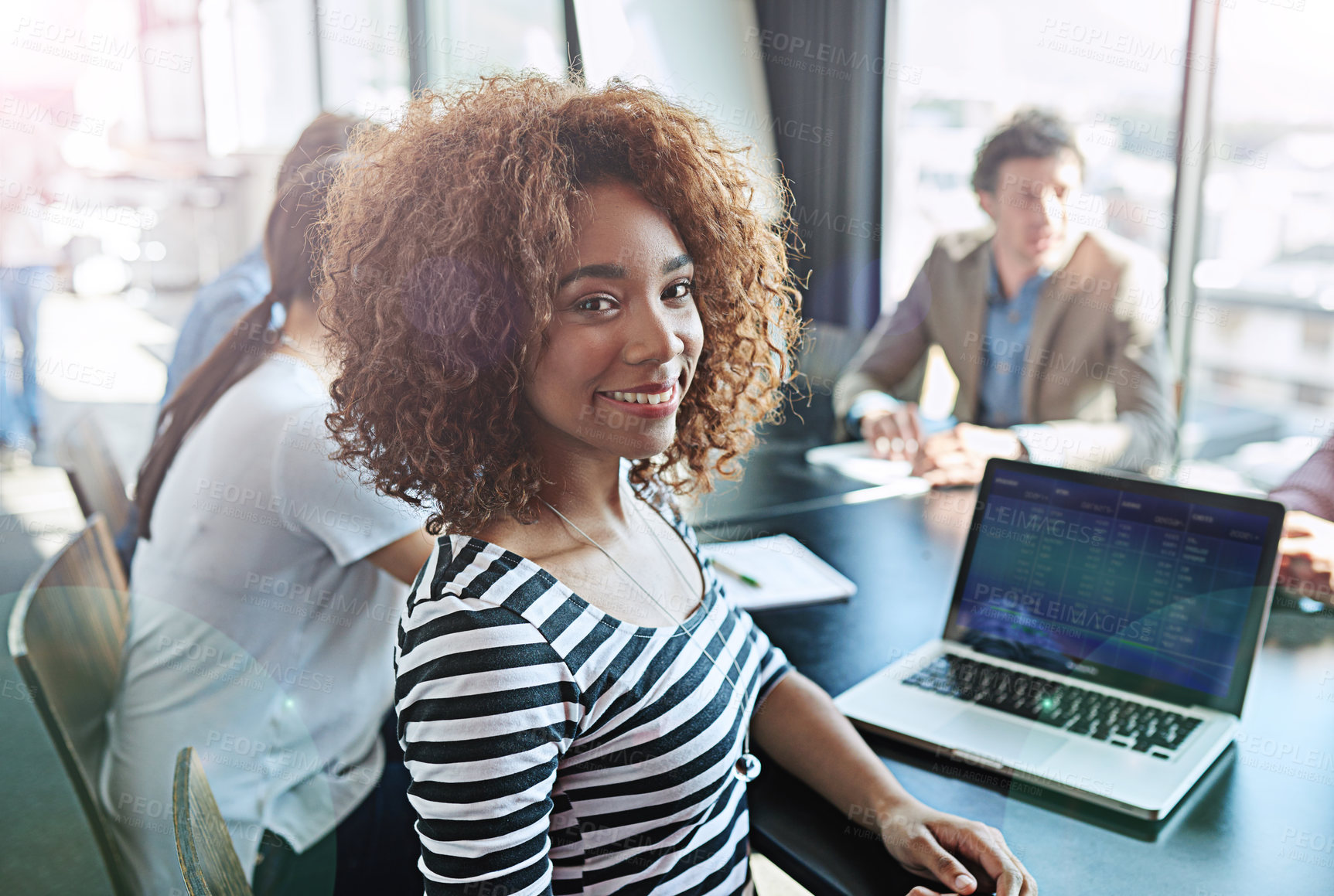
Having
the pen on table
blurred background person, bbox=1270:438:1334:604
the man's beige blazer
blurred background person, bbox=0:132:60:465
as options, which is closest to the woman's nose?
the pen on table

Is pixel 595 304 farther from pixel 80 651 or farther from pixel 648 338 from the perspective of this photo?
pixel 80 651

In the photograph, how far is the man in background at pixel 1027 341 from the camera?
2.24 meters

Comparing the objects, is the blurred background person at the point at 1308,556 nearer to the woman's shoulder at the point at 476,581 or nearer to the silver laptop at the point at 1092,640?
the silver laptop at the point at 1092,640

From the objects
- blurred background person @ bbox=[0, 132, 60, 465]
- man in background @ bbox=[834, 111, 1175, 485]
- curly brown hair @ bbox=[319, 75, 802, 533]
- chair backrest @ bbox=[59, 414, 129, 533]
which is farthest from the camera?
blurred background person @ bbox=[0, 132, 60, 465]

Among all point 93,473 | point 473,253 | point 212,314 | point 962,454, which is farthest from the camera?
point 212,314

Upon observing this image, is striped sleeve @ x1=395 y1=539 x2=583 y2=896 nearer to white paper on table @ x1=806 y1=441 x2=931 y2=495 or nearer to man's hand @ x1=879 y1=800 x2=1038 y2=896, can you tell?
man's hand @ x1=879 y1=800 x2=1038 y2=896

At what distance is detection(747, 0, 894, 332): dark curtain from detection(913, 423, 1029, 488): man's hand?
2447 mm

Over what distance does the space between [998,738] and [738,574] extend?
571 millimetres

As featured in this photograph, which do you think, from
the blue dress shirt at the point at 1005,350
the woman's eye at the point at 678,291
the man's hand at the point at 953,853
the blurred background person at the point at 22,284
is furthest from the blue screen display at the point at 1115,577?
the blurred background person at the point at 22,284

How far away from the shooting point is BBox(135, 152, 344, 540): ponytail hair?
1.52 meters

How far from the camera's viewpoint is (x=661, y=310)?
902 mm

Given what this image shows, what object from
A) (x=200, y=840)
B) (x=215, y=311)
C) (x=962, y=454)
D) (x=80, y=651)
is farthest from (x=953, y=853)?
(x=215, y=311)

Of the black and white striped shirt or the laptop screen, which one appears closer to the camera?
the black and white striped shirt

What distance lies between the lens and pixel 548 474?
0.95 m
